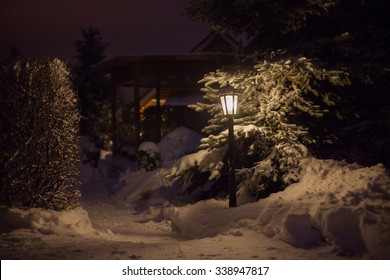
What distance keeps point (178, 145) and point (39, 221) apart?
10246 mm

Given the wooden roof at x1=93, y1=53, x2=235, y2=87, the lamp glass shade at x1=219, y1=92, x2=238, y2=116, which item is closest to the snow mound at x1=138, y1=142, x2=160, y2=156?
the wooden roof at x1=93, y1=53, x2=235, y2=87

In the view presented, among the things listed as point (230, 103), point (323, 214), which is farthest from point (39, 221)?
point (323, 214)

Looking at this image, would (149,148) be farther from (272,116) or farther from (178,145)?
(272,116)

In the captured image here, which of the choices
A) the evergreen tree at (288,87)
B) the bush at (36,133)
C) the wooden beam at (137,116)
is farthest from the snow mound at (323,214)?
the wooden beam at (137,116)

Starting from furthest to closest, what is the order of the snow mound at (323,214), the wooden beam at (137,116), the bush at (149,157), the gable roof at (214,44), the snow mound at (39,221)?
the gable roof at (214,44) → the wooden beam at (137,116) → the bush at (149,157) → the snow mound at (39,221) → the snow mound at (323,214)

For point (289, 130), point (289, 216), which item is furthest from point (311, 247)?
point (289, 130)

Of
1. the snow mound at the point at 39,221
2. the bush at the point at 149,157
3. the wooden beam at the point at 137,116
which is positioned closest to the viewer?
the snow mound at the point at 39,221

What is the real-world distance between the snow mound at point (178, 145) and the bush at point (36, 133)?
25.6ft

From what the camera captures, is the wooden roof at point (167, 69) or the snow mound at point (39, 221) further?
the wooden roof at point (167, 69)

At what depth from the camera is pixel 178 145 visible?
17578mm

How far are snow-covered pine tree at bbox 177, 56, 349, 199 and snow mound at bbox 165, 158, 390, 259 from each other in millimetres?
549

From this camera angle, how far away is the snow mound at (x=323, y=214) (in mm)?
5992

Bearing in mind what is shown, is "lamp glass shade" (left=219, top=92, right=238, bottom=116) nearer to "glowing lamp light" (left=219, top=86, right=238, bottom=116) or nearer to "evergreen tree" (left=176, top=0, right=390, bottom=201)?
"glowing lamp light" (left=219, top=86, right=238, bottom=116)

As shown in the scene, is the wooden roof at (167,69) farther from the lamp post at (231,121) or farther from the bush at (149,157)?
the lamp post at (231,121)
